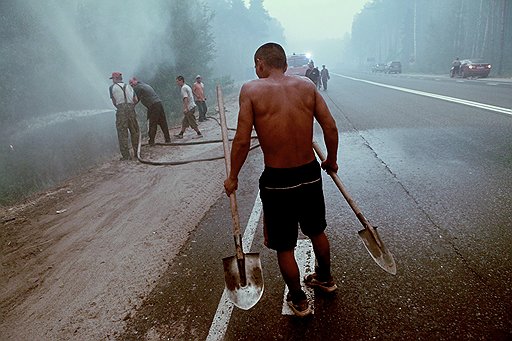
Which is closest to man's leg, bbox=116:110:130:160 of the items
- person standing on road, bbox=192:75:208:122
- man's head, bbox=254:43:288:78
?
person standing on road, bbox=192:75:208:122

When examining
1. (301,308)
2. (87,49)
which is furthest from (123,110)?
(87,49)

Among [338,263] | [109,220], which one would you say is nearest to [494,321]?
[338,263]

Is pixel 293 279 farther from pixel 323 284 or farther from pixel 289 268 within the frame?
pixel 323 284

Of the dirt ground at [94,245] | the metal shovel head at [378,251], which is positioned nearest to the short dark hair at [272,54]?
the metal shovel head at [378,251]

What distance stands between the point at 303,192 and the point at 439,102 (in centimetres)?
1186

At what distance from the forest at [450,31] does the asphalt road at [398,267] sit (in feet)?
87.5

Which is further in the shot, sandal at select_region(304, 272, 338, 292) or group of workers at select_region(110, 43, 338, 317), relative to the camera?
sandal at select_region(304, 272, 338, 292)

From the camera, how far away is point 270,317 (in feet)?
7.98

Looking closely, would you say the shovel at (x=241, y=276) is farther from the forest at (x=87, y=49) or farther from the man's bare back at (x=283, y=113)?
the forest at (x=87, y=49)

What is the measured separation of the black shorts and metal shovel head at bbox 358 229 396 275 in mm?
466

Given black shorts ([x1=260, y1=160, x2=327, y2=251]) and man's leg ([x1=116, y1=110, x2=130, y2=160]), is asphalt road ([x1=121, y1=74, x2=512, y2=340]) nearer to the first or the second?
black shorts ([x1=260, y1=160, x2=327, y2=251])

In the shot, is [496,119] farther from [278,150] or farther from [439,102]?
[278,150]

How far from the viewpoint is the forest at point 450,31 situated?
102ft

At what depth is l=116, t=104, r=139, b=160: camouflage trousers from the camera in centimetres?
791
